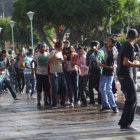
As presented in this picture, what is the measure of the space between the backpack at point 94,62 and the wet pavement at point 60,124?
96 cm

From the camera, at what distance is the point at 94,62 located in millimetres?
11938

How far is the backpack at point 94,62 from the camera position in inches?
468

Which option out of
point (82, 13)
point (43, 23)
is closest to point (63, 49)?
point (82, 13)

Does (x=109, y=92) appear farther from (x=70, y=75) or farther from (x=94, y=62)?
(x=70, y=75)

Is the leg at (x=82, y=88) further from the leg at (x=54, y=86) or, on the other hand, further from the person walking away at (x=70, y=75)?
the leg at (x=54, y=86)

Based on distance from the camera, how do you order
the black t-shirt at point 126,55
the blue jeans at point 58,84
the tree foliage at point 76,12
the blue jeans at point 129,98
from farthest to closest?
the tree foliage at point 76,12 < the blue jeans at point 58,84 < the blue jeans at point 129,98 < the black t-shirt at point 126,55

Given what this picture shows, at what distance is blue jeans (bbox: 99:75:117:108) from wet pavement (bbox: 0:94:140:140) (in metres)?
0.27

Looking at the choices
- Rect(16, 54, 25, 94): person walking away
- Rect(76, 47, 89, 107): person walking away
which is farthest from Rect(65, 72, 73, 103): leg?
Rect(16, 54, 25, 94): person walking away

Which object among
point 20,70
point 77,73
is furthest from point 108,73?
point 20,70

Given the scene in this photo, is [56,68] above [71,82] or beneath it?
above

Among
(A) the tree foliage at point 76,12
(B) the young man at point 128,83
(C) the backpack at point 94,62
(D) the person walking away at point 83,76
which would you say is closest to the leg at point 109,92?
(C) the backpack at point 94,62

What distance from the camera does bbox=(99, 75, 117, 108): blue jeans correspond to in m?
11.3

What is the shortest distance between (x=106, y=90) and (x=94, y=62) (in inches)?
34.2

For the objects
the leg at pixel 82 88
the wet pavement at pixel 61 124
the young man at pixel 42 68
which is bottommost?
the wet pavement at pixel 61 124
